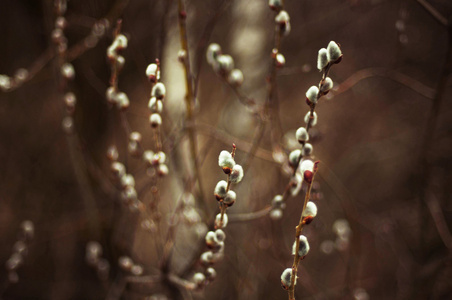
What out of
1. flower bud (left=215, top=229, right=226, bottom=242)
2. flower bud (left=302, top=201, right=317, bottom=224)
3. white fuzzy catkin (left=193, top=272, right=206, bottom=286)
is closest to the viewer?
flower bud (left=302, top=201, right=317, bottom=224)

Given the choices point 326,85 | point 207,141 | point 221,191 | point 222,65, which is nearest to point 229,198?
point 221,191

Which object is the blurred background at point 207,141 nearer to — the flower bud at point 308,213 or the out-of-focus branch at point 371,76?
the out-of-focus branch at point 371,76

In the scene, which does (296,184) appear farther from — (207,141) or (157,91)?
(207,141)

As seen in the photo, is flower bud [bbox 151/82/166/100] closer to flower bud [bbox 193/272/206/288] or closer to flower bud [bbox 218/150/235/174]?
flower bud [bbox 218/150/235/174]

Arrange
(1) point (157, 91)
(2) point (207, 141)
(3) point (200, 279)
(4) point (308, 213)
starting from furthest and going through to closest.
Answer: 1. (2) point (207, 141)
2. (3) point (200, 279)
3. (1) point (157, 91)
4. (4) point (308, 213)

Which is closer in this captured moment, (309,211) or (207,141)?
(309,211)

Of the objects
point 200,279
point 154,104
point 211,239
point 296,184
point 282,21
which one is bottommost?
point 200,279

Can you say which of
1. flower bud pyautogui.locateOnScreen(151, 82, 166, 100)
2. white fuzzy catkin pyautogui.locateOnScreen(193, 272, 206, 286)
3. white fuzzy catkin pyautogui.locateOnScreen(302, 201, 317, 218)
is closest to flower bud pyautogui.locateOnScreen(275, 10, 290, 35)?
flower bud pyautogui.locateOnScreen(151, 82, 166, 100)

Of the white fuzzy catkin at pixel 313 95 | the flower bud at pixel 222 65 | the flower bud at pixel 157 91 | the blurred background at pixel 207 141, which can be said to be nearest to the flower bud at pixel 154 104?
the flower bud at pixel 157 91
